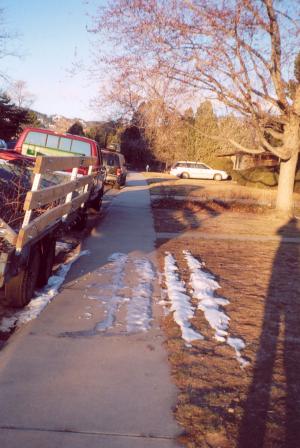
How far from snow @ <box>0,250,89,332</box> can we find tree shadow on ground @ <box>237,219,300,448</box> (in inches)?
95.2

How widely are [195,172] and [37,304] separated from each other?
42124mm

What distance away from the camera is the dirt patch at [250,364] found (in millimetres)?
3244

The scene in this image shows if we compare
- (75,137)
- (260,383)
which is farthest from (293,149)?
(260,383)

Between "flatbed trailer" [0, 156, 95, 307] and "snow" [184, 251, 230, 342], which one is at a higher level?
"flatbed trailer" [0, 156, 95, 307]

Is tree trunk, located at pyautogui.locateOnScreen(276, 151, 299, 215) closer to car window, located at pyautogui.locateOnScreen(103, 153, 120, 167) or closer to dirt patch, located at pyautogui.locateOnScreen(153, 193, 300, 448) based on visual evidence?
dirt patch, located at pyautogui.locateOnScreen(153, 193, 300, 448)

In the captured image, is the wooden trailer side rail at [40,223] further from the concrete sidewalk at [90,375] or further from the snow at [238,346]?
the snow at [238,346]

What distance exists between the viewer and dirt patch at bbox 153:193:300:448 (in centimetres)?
324

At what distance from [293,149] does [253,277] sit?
28.8ft

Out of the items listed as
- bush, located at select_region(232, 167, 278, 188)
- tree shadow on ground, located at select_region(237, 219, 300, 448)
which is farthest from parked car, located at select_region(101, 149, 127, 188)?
tree shadow on ground, located at select_region(237, 219, 300, 448)

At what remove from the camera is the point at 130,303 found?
5.92 m

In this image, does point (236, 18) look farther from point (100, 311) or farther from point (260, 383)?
point (260, 383)

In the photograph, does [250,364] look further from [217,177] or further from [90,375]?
[217,177]

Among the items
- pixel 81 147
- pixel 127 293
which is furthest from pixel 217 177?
pixel 127 293

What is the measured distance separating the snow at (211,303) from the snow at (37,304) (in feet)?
5.95
